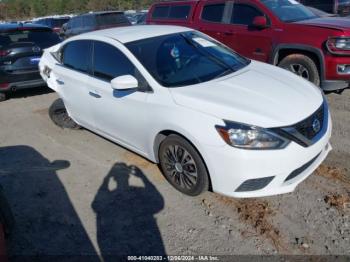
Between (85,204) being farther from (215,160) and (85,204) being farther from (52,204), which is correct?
(215,160)

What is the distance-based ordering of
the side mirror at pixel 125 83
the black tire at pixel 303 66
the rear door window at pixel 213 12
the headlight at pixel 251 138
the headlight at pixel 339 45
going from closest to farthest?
the headlight at pixel 251 138 → the side mirror at pixel 125 83 → the headlight at pixel 339 45 → the black tire at pixel 303 66 → the rear door window at pixel 213 12

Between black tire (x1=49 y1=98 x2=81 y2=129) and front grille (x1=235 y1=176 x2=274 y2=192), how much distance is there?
347 centimetres

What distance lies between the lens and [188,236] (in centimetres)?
328

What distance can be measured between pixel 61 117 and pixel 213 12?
3901 mm

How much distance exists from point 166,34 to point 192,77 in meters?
0.88

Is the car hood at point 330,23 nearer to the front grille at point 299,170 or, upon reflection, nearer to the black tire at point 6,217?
the front grille at point 299,170

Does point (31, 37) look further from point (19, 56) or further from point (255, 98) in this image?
point (255, 98)

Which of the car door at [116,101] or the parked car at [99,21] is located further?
the parked car at [99,21]

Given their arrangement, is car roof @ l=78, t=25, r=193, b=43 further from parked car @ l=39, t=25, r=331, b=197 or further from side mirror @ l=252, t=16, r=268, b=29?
side mirror @ l=252, t=16, r=268, b=29

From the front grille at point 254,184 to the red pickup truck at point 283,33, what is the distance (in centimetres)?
327

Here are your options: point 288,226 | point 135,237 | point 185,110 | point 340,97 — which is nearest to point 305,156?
point 288,226

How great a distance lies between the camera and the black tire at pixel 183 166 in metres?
3.50

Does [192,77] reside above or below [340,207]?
above

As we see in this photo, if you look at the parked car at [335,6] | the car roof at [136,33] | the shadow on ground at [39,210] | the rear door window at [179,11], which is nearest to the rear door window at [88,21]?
the rear door window at [179,11]
